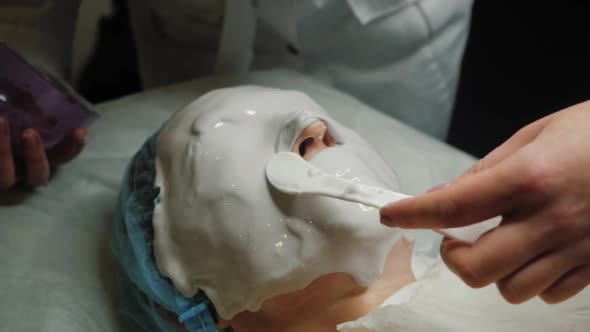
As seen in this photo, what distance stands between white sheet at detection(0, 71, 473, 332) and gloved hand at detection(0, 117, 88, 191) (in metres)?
0.04

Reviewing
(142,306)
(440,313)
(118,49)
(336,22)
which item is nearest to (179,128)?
(142,306)

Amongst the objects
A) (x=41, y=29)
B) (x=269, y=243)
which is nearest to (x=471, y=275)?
(x=269, y=243)

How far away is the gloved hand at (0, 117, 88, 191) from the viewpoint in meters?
0.99

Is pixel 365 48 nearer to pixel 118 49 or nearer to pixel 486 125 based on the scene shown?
pixel 486 125

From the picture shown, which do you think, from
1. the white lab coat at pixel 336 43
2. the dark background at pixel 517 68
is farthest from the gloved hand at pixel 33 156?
the dark background at pixel 517 68

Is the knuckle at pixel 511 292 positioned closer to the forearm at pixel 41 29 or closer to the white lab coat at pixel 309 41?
the white lab coat at pixel 309 41

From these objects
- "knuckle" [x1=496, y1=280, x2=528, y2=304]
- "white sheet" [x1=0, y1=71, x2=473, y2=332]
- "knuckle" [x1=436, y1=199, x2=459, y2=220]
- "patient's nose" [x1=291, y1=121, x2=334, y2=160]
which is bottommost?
"white sheet" [x1=0, y1=71, x2=473, y2=332]

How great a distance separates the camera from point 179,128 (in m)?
0.89

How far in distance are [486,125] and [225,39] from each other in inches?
27.6

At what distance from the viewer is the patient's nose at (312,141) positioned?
83 centimetres

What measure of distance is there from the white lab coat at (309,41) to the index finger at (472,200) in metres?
0.81

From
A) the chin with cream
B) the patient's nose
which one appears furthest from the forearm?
the patient's nose

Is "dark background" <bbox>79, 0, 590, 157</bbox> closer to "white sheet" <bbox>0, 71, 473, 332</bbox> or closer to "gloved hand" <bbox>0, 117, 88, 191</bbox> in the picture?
"white sheet" <bbox>0, 71, 473, 332</bbox>

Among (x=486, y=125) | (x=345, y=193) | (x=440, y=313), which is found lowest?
(x=486, y=125)
